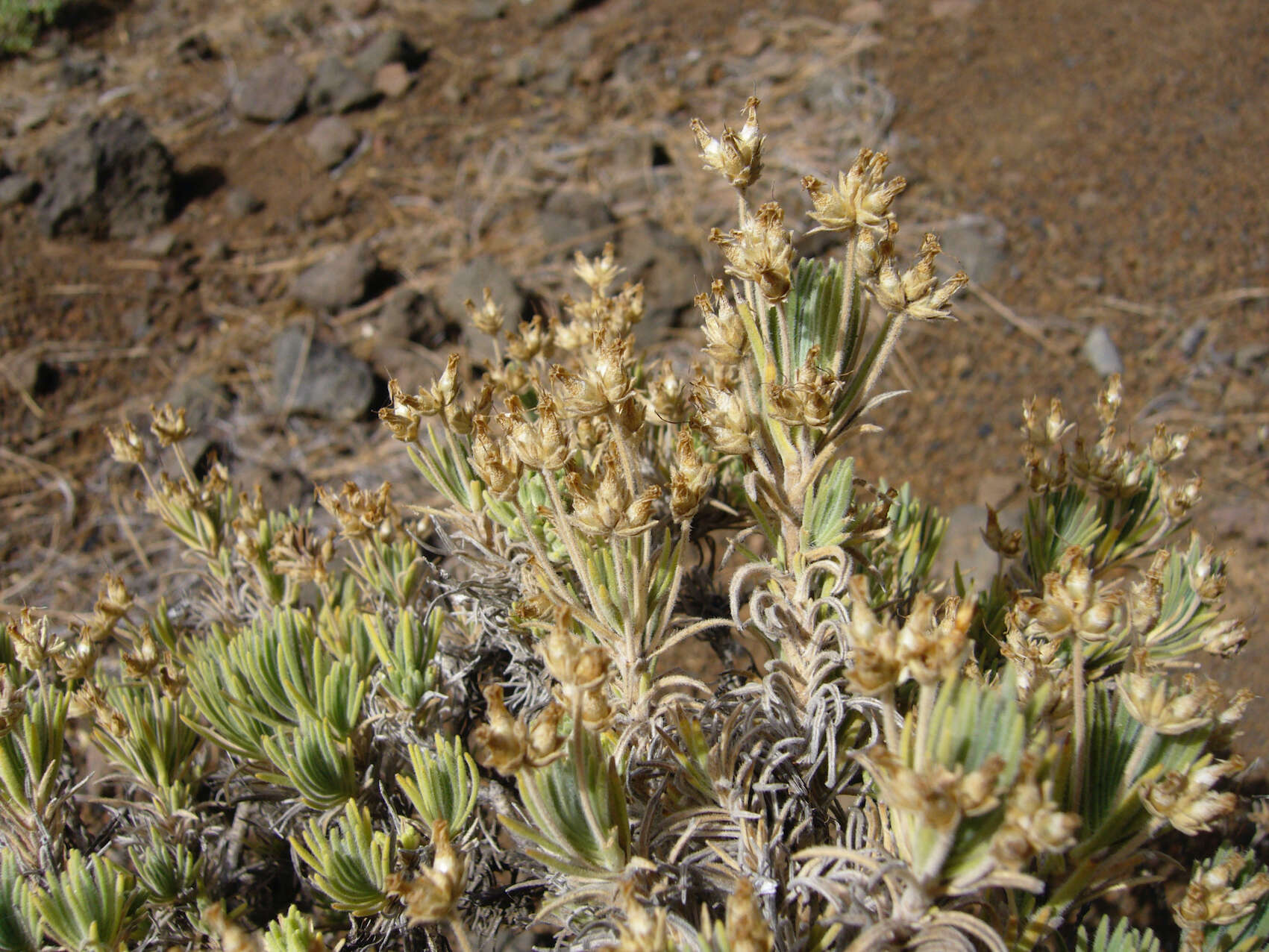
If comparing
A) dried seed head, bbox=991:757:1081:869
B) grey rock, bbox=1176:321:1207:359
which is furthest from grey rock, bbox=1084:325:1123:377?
dried seed head, bbox=991:757:1081:869

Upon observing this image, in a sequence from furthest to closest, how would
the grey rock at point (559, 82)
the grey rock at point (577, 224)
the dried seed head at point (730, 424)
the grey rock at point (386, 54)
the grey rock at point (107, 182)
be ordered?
the grey rock at point (386, 54), the grey rock at point (559, 82), the grey rock at point (107, 182), the grey rock at point (577, 224), the dried seed head at point (730, 424)

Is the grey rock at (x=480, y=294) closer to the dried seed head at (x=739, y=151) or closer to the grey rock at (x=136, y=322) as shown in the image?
the grey rock at (x=136, y=322)

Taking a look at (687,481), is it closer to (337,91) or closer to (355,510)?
(355,510)

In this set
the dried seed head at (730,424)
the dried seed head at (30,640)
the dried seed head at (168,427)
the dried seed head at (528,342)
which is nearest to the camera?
the dried seed head at (730,424)

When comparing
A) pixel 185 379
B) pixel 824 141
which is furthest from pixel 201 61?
pixel 824 141

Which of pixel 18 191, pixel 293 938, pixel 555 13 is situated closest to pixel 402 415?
pixel 293 938

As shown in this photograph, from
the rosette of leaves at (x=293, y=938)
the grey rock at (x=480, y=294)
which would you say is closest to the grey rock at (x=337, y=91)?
the grey rock at (x=480, y=294)

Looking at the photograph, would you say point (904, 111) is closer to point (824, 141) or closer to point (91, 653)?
point (824, 141)
